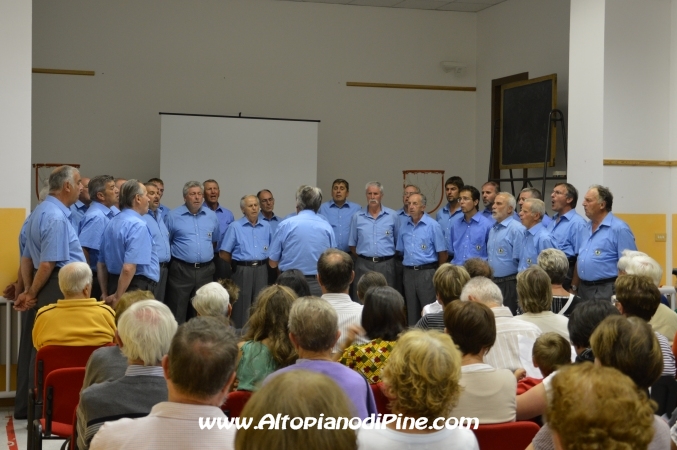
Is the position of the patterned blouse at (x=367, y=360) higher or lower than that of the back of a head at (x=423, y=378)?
lower

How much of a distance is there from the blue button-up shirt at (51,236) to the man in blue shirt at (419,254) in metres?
3.76

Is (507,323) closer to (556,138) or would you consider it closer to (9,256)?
(9,256)

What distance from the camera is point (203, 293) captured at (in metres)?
4.21

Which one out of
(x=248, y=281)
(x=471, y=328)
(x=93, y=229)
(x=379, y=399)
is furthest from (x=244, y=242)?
(x=471, y=328)

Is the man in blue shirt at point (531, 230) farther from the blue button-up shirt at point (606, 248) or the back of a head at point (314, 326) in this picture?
the back of a head at point (314, 326)

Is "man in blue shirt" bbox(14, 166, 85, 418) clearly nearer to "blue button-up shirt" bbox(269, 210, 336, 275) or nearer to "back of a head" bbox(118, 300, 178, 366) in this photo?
"blue button-up shirt" bbox(269, 210, 336, 275)

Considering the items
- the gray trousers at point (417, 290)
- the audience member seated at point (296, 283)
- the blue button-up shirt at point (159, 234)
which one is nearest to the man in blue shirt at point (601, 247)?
the gray trousers at point (417, 290)

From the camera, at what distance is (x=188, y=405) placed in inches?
83.3

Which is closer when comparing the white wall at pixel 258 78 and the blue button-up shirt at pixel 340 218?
the blue button-up shirt at pixel 340 218

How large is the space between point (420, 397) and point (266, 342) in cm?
137

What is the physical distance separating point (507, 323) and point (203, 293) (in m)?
1.59

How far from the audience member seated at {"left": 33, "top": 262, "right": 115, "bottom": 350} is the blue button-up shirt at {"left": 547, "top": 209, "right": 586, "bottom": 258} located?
4212mm

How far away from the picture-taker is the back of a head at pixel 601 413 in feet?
5.25

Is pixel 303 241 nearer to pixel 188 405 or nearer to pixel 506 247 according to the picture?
pixel 506 247
